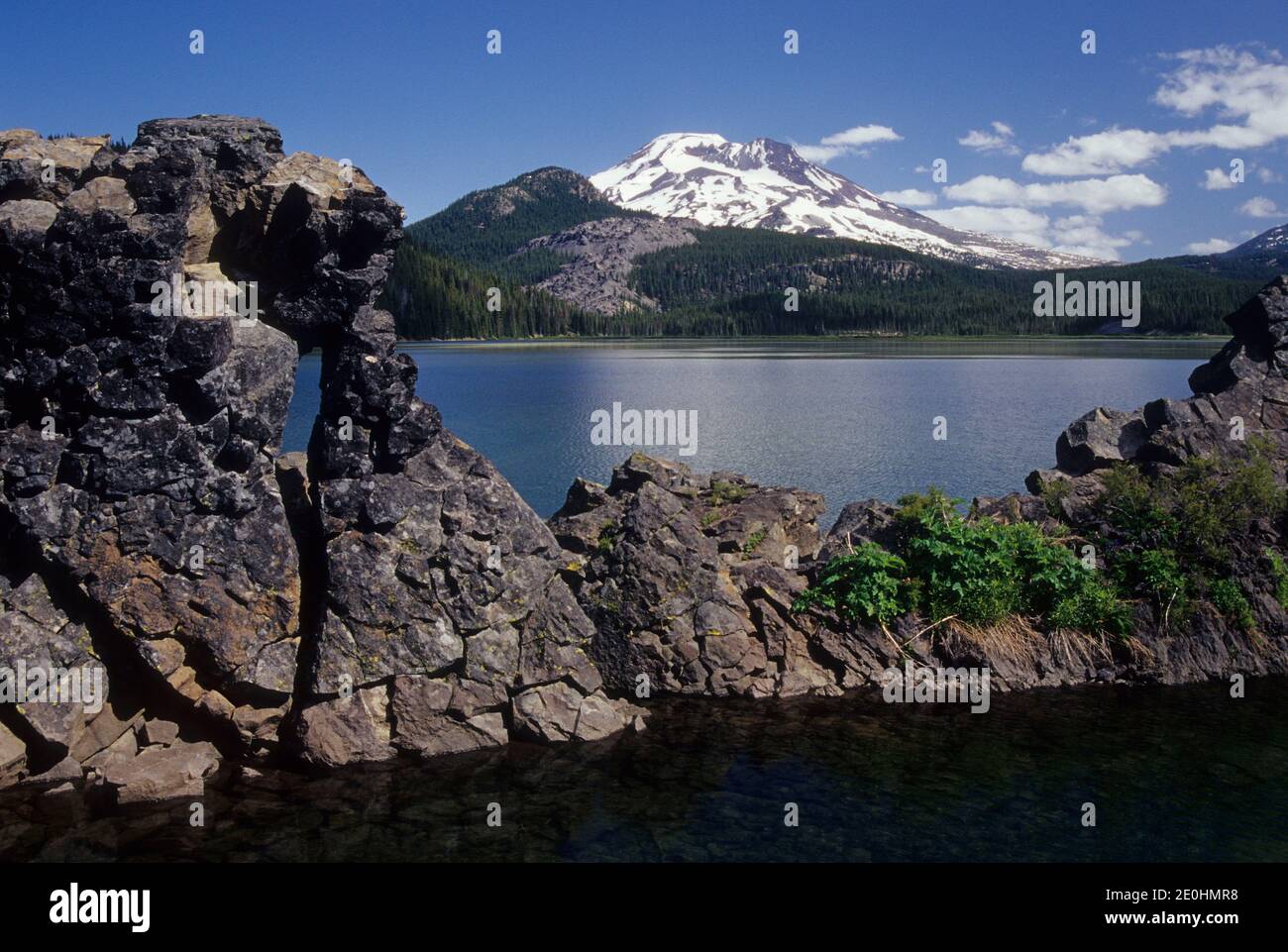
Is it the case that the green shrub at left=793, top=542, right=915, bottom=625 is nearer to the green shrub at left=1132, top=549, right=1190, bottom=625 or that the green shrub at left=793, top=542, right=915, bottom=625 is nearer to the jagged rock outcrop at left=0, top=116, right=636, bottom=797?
the green shrub at left=1132, top=549, right=1190, bottom=625

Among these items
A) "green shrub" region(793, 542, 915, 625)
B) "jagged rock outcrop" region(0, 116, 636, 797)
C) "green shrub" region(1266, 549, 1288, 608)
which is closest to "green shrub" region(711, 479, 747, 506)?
"green shrub" region(793, 542, 915, 625)

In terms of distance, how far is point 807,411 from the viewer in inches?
2719

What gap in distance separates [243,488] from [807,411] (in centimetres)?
5542

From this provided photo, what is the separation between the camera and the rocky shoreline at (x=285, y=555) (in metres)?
16.4

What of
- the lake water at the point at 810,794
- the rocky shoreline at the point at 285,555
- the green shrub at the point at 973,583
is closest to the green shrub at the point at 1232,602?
the rocky shoreline at the point at 285,555

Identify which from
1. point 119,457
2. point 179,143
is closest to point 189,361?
point 119,457

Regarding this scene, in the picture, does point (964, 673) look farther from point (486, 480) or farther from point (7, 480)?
point (7, 480)

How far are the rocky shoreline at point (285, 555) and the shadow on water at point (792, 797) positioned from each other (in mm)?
1101

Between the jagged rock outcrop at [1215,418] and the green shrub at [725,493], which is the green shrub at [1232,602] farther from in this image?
the green shrub at [725,493]

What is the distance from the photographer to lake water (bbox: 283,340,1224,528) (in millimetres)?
44438

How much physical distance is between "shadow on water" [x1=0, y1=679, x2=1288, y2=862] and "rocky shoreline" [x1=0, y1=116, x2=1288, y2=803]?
110 cm

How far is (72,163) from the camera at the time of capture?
18641mm

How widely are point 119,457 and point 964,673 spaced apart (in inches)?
727

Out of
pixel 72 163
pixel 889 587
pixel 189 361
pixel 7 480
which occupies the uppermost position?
pixel 72 163
